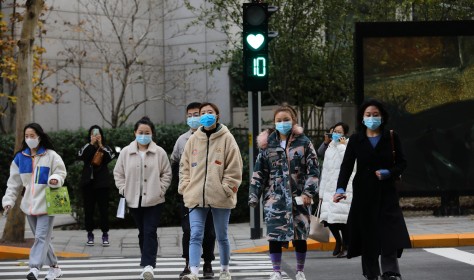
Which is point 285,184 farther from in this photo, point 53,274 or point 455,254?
point 455,254

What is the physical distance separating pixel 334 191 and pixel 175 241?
322 centimetres

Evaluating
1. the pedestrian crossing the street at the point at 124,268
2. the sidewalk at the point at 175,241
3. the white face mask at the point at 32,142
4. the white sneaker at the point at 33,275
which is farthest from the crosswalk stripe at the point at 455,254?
the white face mask at the point at 32,142

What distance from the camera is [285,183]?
35.5 ft

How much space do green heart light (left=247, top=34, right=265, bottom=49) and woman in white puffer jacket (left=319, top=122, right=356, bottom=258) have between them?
2.13 metres

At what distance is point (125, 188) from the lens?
1180 cm

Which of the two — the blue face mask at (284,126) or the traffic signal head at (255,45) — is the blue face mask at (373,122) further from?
the traffic signal head at (255,45)

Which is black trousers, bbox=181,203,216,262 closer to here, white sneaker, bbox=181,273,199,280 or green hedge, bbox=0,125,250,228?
white sneaker, bbox=181,273,199,280

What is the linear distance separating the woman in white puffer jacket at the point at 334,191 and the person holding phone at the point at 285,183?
309 cm

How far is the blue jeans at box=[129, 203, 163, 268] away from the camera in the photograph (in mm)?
11594

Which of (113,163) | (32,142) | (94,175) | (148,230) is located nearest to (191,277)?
(148,230)

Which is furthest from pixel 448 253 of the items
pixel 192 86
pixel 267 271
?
pixel 192 86

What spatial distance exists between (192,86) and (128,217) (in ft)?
38.5

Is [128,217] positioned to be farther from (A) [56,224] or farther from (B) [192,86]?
(B) [192,86]

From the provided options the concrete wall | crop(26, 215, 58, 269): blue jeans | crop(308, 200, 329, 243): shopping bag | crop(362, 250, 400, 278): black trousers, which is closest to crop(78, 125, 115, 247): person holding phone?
crop(308, 200, 329, 243): shopping bag
